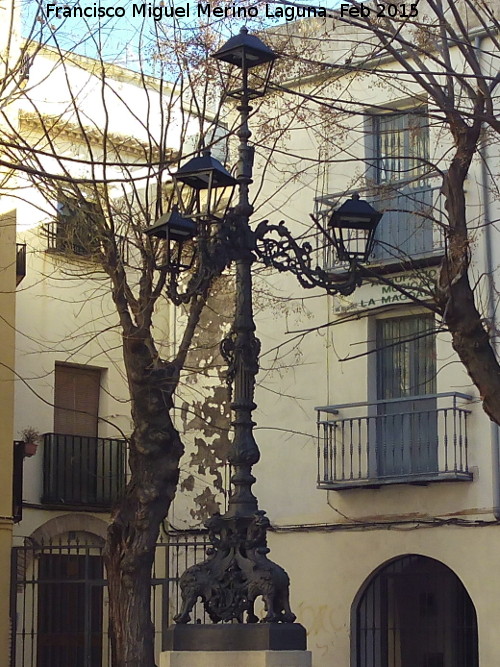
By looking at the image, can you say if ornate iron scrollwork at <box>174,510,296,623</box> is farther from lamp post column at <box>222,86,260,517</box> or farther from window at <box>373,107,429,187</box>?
window at <box>373,107,429,187</box>

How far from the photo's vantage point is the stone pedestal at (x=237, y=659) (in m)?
9.66

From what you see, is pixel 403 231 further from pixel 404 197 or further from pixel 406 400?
pixel 406 400

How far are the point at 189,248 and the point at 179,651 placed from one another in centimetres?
715

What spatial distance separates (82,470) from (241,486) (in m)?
11.4

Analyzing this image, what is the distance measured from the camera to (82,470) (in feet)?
70.7

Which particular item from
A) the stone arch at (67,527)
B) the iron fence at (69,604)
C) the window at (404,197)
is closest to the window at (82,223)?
the window at (404,197)

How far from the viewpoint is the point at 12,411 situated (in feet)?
61.8

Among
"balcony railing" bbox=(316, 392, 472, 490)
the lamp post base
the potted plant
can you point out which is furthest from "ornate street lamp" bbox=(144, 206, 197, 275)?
the potted plant

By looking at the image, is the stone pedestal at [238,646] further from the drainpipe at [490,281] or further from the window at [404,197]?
the window at [404,197]

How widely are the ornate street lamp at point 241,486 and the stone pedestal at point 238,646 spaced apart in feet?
0.03

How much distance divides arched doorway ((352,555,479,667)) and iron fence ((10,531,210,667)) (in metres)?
2.57

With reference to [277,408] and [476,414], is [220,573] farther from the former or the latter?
[277,408]

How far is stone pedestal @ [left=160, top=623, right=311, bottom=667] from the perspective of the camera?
9711mm

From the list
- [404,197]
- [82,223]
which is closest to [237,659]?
[82,223]
